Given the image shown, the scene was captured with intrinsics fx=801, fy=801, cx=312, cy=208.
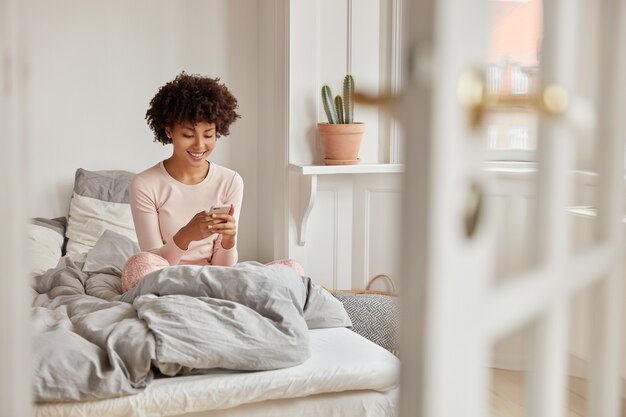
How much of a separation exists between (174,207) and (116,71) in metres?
1.52

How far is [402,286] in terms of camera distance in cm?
75

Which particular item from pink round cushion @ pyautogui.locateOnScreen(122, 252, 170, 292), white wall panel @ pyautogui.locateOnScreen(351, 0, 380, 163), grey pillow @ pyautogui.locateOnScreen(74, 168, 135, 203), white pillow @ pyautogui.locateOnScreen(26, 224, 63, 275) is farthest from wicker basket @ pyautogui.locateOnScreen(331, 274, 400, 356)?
grey pillow @ pyautogui.locateOnScreen(74, 168, 135, 203)

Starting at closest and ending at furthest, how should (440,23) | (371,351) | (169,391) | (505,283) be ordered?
(440,23) < (505,283) < (169,391) < (371,351)

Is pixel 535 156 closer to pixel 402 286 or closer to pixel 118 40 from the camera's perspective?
pixel 402 286

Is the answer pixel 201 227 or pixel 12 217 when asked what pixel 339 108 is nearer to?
pixel 201 227

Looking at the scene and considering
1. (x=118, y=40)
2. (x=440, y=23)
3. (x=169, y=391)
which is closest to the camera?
(x=440, y=23)

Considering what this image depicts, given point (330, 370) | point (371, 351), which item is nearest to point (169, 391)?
point (330, 370)

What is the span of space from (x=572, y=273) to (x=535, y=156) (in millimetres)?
197

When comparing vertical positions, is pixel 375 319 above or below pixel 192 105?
below

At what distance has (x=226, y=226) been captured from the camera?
276 centimetres

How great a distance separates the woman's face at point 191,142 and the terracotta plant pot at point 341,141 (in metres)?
0.81

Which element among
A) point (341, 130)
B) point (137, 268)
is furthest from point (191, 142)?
point (341, 130)

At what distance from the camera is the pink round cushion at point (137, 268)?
8.38 feet

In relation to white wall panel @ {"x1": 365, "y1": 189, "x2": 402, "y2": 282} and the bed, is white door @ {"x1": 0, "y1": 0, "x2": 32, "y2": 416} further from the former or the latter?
white wall panel @ {"x1": 365, "y1": 189, "x2": 402, "y2": 282}
